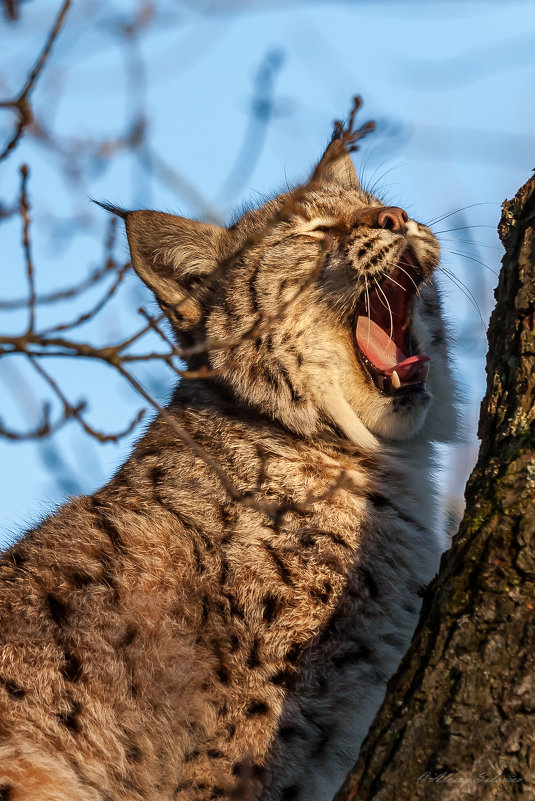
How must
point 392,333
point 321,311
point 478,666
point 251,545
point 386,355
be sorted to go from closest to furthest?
point 478,666 → point 251,545 → point 321,311 → point 386,355 → point 392,333

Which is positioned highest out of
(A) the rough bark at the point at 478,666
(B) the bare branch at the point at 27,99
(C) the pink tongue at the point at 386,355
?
(C) the pink tongue at the point at 386,355

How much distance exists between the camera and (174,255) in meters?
5.00

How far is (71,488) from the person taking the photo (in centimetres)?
550

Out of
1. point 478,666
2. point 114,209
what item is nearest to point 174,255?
point 114,209

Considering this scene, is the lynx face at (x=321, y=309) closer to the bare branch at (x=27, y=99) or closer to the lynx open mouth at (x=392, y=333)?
the lynx open mouth at (x=392, y=333)

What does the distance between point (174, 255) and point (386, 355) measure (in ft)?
4.28

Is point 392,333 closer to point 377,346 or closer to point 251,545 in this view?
point 377,346

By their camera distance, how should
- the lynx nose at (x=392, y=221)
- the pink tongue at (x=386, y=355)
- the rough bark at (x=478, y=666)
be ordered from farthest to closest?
the lynx nose at (x=392, y=221) → the pink tongue at (x=386, y=355) → the rough bark at (x=478, y=666)

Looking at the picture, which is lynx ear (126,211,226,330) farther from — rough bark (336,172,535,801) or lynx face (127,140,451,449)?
rough bark (336,172,535,801)

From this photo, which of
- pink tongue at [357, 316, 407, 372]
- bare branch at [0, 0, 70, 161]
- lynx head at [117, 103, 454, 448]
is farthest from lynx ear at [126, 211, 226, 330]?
bare branch at [0, 0, 70, 161]

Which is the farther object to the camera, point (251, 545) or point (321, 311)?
point (321, 311)

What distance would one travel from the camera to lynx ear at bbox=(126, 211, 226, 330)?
191 inches

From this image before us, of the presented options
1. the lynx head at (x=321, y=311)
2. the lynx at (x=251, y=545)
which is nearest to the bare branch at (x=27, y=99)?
the lynx at (x=251, y=545)

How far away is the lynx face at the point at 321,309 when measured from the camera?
461 cm
